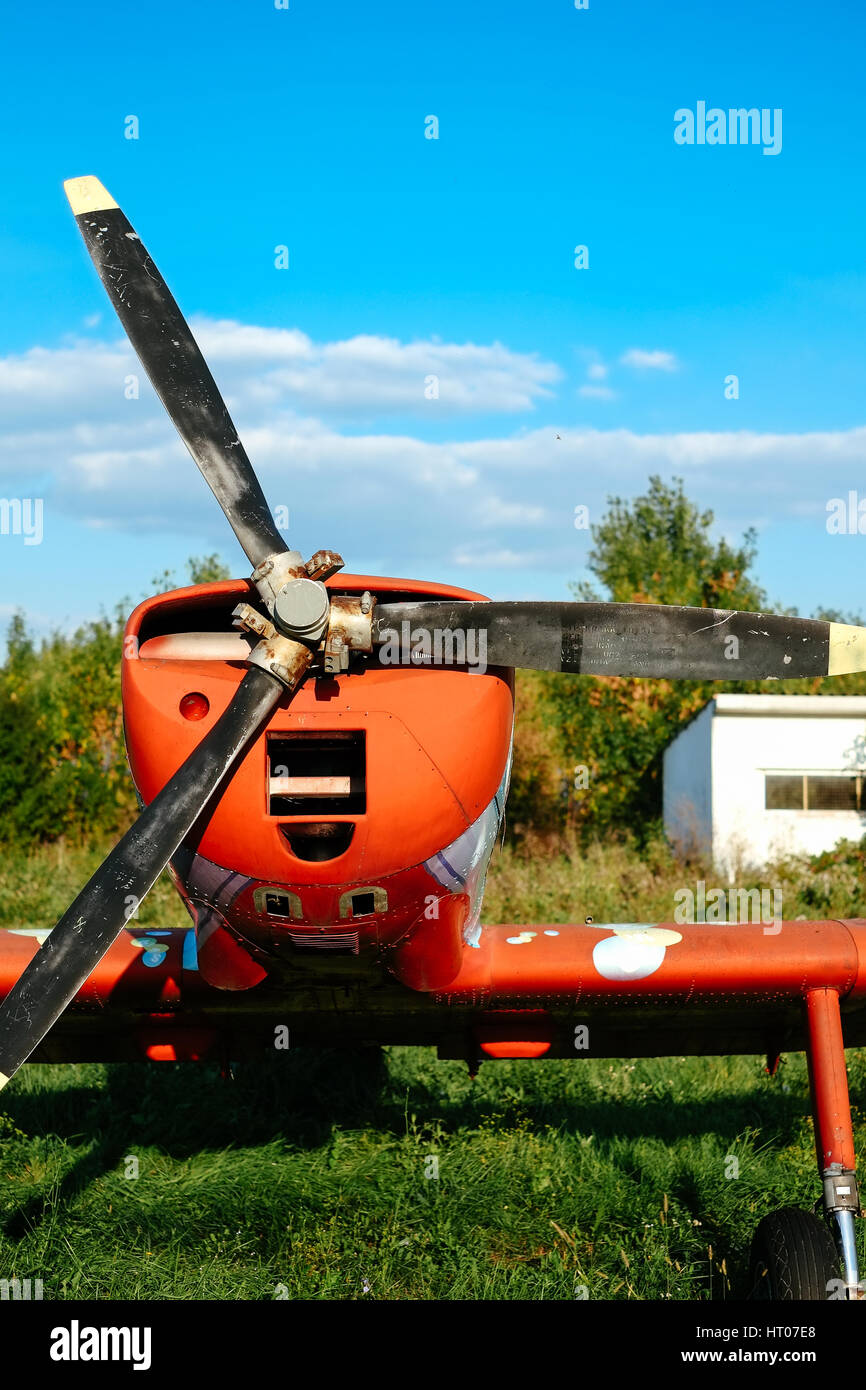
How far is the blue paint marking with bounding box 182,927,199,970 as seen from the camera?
5.86 metres

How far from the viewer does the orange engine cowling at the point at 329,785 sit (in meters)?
4.29

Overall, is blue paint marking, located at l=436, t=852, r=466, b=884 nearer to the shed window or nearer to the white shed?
the white shed

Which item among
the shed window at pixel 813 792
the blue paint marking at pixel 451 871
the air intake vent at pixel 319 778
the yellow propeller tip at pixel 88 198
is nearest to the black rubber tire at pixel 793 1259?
the blue paint marking at pixel 451 871

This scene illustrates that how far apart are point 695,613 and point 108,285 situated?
116 inches

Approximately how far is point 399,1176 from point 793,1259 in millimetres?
2575

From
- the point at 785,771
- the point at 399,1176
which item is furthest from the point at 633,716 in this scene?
the point at 399,1176

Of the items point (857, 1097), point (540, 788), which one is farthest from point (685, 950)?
point (540, 788)

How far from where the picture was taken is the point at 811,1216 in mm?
5414

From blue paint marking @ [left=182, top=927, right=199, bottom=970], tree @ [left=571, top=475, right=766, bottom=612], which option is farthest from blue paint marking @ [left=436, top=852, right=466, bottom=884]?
tree @ [left=571, top=475, right=766, bottom=612]

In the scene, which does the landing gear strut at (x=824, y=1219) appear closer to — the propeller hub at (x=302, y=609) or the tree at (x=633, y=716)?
the propeller hub at (x=302, y=609)

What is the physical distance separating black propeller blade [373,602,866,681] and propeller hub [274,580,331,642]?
263 mm

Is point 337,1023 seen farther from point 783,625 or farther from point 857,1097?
point 857,1097

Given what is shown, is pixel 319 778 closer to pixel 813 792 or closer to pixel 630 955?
pixel 630 955
